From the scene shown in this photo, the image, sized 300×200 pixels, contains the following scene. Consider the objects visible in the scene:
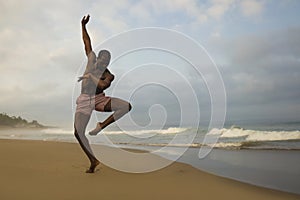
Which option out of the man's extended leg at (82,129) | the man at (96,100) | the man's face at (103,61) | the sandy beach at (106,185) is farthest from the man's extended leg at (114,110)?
the sandy beach at (106,185)

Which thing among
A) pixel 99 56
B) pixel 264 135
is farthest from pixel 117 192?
pixel 264 135

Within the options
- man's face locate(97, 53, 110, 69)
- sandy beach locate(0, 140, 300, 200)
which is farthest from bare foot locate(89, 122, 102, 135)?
man's face locate(97, 53, 110, 69)

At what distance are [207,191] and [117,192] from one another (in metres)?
1.34

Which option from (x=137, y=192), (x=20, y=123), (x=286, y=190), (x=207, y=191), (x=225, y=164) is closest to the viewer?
(x=137, y=192)

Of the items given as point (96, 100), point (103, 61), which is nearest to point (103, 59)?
point (103, 61)

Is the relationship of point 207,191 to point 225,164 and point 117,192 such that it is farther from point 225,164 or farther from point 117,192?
point 225,164

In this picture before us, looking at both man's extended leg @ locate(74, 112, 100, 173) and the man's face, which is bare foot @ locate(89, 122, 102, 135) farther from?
the man's face

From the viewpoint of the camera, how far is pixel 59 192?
13.7 ft

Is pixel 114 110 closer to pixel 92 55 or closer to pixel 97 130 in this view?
pixel 97 130

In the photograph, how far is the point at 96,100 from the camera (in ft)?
18.9

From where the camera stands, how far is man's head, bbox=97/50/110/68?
5758 millimetres

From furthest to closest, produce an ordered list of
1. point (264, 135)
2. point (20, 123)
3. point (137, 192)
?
point (20, 123) → point (264, 135) → point (137, 192)

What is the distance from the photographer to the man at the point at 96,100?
18.7 ft

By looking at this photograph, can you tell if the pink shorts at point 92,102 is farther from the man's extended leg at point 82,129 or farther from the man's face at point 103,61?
the man's face at point 103,61
